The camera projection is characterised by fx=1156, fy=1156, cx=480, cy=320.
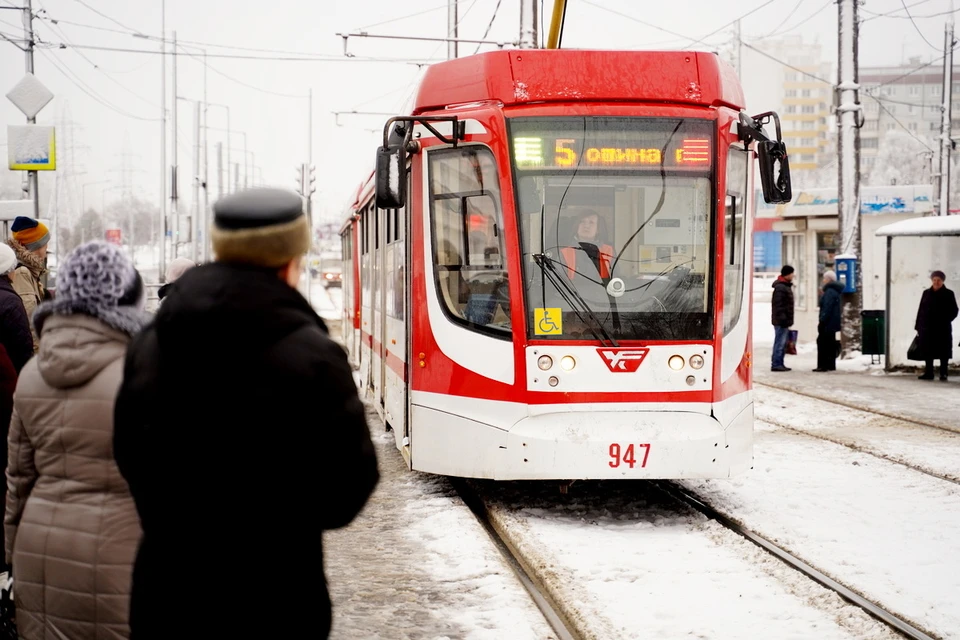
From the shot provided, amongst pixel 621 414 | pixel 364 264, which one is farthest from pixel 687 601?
pixel 364 264

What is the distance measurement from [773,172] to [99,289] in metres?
5.80

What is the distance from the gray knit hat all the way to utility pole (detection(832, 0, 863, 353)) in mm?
18853

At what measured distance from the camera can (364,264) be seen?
13.8m

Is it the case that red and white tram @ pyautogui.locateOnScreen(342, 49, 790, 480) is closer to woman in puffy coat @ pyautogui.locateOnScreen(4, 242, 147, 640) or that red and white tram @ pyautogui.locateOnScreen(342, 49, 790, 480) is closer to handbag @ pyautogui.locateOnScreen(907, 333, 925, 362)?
woman in puffy coat @ pyautogui.locateOnScreen(4, 242, 147, 640)

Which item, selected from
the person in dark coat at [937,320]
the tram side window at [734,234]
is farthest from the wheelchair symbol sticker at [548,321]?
the person in dark coat at [937,320]

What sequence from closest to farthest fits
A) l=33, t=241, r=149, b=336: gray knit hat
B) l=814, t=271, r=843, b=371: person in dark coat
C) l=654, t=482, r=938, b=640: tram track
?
l=33, t=241, r=149, b=336: gray knit hat, l=654, t=482, r=938, b=640: tram track, l=814, t=271, r=843, b=371: person in dark coat

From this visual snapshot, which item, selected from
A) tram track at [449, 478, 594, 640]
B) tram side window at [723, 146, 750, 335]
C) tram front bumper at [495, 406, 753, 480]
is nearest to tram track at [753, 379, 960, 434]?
tram side window at [723, 146, 750, 335]

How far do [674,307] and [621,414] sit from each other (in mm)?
830

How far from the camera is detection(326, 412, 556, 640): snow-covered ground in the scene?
214 inches

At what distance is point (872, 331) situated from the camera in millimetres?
20891

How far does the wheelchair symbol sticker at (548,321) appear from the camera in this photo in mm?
7785

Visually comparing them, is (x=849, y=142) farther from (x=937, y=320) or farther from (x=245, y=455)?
(x=245, y=455)

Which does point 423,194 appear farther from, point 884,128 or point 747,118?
point 884,128

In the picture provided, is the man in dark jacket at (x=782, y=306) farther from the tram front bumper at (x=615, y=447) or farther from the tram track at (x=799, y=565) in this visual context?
the tram front bumper at (x=615, y=447)
